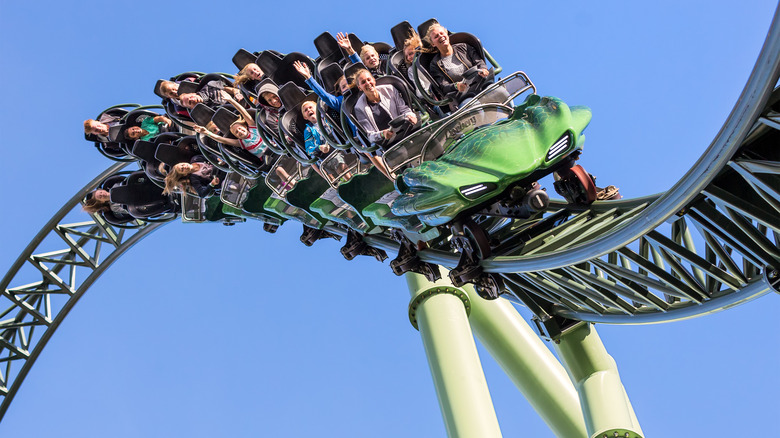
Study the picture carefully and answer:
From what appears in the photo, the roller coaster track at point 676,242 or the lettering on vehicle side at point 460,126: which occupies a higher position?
the lettering on vehicle side at point 460,126

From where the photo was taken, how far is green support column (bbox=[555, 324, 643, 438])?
5348mm

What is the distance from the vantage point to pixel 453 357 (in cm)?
638

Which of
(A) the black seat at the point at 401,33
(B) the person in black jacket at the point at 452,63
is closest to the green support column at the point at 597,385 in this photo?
(B) the person in black jacket at the point at 452,63

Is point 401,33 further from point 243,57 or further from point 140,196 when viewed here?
point 140,196

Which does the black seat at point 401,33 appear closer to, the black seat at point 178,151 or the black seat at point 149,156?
the black seat at point 178,151

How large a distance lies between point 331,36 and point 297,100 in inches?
51.7

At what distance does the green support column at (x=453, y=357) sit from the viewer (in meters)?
5.84

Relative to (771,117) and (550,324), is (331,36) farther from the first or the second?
(771,117)

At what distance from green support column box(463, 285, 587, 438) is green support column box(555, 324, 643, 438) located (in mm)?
520

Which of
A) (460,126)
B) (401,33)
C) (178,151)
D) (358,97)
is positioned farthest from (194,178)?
(460,126)

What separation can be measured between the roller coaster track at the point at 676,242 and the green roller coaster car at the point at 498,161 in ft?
1.59

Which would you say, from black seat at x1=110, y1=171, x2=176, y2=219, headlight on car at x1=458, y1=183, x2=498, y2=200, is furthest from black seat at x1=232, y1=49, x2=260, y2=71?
headlight on car at x1=458, y1=183, x2=498, y2=200

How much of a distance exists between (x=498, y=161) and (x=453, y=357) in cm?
184

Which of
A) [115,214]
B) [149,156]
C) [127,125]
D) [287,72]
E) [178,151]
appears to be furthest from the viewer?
[115,214]
